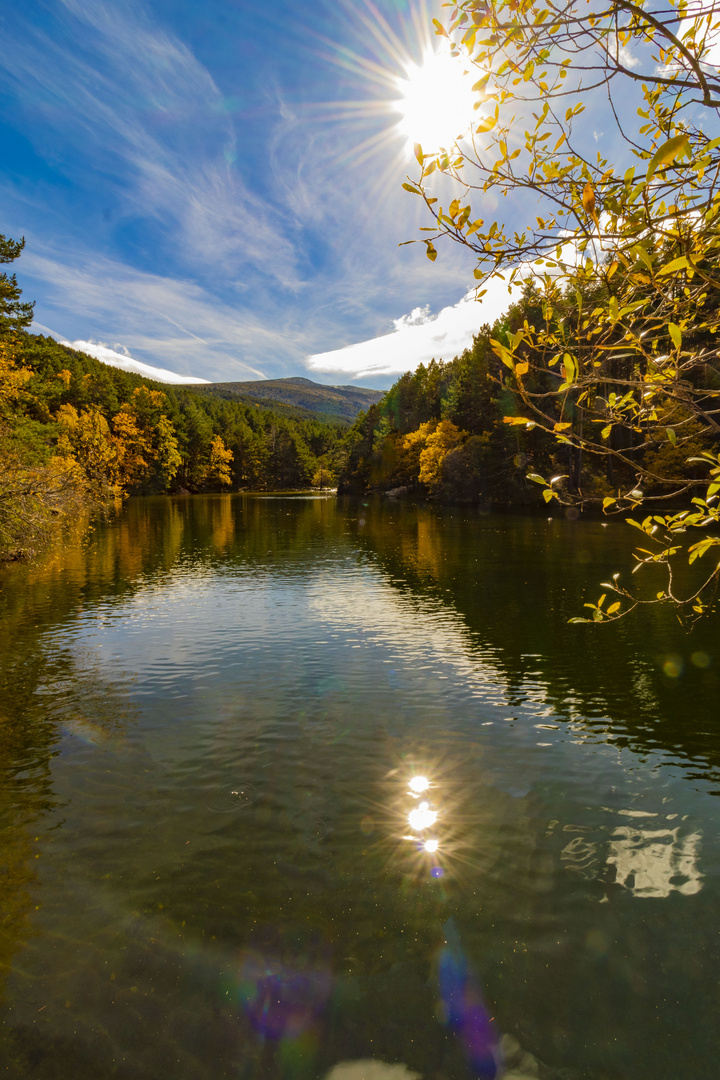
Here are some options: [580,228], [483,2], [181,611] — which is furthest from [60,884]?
[181,611]

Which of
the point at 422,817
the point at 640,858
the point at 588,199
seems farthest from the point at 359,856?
the point at 588,199

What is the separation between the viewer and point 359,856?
823 cm

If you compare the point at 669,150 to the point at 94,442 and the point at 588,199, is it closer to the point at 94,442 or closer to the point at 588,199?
→ the point at 588,199

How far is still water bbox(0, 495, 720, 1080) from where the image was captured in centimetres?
564

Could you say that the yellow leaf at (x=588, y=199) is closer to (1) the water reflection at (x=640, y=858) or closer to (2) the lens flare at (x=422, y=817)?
(1) the water reflection at (x=640, y=858)

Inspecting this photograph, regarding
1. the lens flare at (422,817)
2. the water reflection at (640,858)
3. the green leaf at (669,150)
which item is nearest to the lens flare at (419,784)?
the lens flare at (422,817)

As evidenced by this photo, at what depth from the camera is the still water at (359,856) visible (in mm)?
5645

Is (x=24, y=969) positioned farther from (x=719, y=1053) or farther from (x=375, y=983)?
(x=719, y=1053)

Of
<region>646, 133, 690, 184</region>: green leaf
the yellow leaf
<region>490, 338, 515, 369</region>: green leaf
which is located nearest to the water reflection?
<region>490, 338, 515, 369</region>: green leaf

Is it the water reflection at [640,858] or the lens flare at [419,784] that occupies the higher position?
the water reflection at [640,858]

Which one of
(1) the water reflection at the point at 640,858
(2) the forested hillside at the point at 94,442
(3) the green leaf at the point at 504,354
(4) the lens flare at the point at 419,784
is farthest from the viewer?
(2) the forested hillside at the point at 94,442

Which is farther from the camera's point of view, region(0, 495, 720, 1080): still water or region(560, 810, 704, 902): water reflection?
region(560, 810, 704, 902): water reflection

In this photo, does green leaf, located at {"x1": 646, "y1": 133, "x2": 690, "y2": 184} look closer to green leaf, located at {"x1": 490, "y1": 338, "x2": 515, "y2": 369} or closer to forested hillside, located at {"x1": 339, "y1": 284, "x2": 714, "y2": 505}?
green leaf, located at {"x1": 490, "y1": 338, "x2": 515, "y2": 369}

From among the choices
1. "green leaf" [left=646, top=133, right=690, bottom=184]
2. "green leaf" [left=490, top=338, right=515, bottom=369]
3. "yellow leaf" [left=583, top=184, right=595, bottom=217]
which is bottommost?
"green leaf" [left=490, top=338, right=515, bottom=369]
